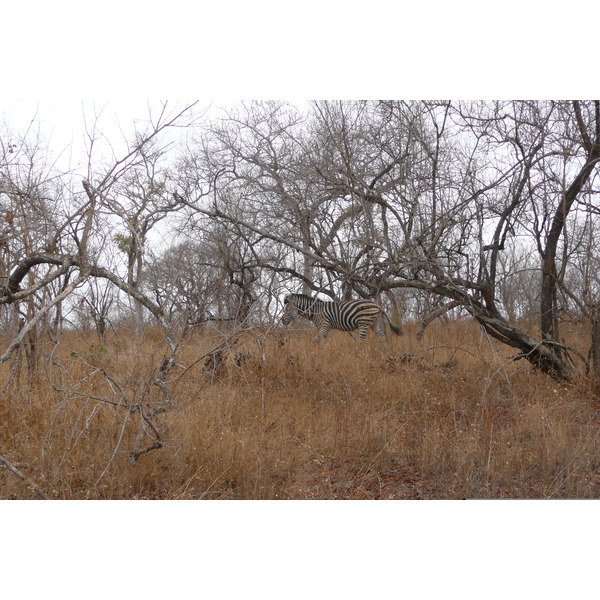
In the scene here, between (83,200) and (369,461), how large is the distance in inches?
111

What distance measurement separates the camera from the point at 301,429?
4121mm

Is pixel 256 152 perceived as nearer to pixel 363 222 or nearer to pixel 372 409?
pixel 363 222

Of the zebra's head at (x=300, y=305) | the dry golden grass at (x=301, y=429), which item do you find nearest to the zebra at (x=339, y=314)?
the zebra's head at (x=300, y=305)

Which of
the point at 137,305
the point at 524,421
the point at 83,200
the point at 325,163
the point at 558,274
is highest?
the point at 325,163

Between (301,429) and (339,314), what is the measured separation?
2189 millimetres

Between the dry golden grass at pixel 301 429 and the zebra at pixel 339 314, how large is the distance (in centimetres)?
87

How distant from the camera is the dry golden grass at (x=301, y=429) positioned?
141 inches

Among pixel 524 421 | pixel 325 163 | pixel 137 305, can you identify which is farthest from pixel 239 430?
pixel 325 163

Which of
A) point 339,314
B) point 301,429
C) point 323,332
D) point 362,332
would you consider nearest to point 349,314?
point 339,314

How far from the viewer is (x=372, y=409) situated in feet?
14.5

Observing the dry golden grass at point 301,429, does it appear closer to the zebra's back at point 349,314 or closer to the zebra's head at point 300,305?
the zebra's head at point 300,305

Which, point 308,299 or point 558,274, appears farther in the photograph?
point 308,299

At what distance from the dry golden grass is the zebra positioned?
0.87 meters

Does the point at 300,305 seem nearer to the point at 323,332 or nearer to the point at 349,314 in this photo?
the point at 323,332
